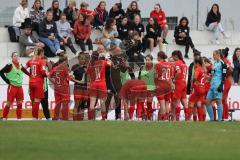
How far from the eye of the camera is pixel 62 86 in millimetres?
27594

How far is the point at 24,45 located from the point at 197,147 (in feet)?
60.3

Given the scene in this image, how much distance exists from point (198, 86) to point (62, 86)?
154 inches

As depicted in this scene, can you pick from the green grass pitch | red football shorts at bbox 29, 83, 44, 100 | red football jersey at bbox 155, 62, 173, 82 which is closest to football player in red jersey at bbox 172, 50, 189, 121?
red football jersey at bbox 155, 62, 173, 82

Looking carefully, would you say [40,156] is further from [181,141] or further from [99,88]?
[99,88]

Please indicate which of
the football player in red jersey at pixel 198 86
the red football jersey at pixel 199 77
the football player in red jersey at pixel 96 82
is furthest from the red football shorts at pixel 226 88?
the football player in red jersey at pixel 96 82

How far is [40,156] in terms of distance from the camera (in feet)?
44.7

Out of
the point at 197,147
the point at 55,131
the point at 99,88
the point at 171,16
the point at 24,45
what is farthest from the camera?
the point at 171,16

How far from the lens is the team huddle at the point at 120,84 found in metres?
26.8

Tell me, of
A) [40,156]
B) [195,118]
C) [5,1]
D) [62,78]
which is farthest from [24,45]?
[40,156]

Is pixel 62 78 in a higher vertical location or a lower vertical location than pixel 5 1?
lower

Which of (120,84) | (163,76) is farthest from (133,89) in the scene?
(163,76)

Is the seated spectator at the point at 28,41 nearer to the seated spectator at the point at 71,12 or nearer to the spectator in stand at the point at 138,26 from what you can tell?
the seated spectator at the point at 71,12

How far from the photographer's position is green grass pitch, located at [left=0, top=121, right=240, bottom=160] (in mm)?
13742

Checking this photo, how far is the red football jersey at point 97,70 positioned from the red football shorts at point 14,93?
6.60ft
